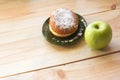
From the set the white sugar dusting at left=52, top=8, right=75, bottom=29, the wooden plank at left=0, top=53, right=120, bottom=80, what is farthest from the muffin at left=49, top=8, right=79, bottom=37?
the wooden plank at left=0, top=53, right=120, bottom=80

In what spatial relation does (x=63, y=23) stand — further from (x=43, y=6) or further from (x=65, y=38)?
(x=43, y=6)

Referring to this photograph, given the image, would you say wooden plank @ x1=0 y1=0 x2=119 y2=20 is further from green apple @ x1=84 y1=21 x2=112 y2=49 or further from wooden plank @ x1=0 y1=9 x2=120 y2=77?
green apple @ x1=84 y1=21 x2=112 y2=49

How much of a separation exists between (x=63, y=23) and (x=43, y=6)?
220 millimetres

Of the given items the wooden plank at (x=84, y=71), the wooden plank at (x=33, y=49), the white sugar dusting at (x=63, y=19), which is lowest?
the wooden plank at (x=84, y=71)

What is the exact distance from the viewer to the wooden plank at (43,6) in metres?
1.01

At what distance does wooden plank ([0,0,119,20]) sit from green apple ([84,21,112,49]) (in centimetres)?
20

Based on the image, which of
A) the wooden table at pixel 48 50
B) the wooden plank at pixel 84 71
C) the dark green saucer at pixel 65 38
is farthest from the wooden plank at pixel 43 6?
the wooden plank at pixel 84 71

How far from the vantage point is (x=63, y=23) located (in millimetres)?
862

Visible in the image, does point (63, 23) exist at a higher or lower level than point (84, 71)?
higher

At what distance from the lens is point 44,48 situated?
87 cm

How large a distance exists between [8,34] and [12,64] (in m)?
0.15

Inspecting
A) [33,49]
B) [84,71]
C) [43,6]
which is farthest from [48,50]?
[43,6]

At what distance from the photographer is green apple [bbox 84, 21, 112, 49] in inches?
31.0

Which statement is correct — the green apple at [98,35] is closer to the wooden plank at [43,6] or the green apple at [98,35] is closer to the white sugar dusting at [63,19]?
the white sugar dusting at [63,19]
